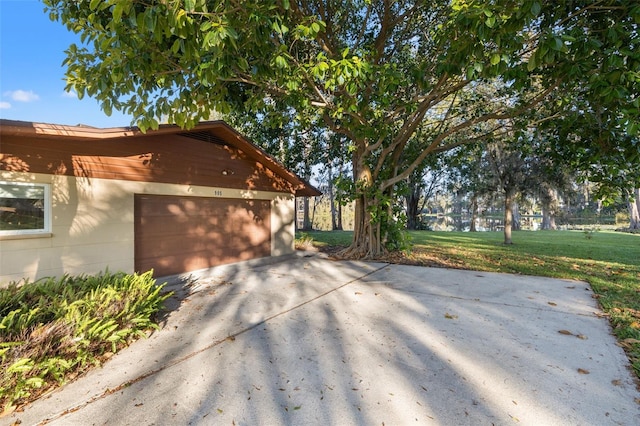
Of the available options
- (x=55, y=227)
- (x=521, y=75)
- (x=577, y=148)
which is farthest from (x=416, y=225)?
(x=55, y=227)

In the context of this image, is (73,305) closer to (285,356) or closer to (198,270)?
(285,356)

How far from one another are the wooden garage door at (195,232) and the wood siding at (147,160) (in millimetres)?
530

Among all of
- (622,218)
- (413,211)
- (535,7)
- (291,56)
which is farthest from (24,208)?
(622,218)

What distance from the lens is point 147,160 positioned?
23.6 feet

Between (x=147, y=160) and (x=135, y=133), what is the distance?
0.86m

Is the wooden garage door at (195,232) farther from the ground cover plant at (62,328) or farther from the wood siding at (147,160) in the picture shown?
the ground cover plant at (62,328)

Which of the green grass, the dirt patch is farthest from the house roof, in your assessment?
the green grass

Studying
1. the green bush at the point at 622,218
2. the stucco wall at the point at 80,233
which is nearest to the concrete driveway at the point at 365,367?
the stucco wall at the point at 80,233

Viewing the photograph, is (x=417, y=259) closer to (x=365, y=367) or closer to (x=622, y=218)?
(x=365, y=367)

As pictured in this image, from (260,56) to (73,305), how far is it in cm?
457

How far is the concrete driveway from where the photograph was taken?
105 inches

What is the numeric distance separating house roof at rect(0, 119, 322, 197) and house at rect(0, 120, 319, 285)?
0.02 m

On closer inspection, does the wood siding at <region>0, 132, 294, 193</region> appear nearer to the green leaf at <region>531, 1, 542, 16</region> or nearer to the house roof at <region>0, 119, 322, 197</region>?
the house roof at <region>0, 119, 322, 197</region>

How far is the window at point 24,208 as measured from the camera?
5320 mm
